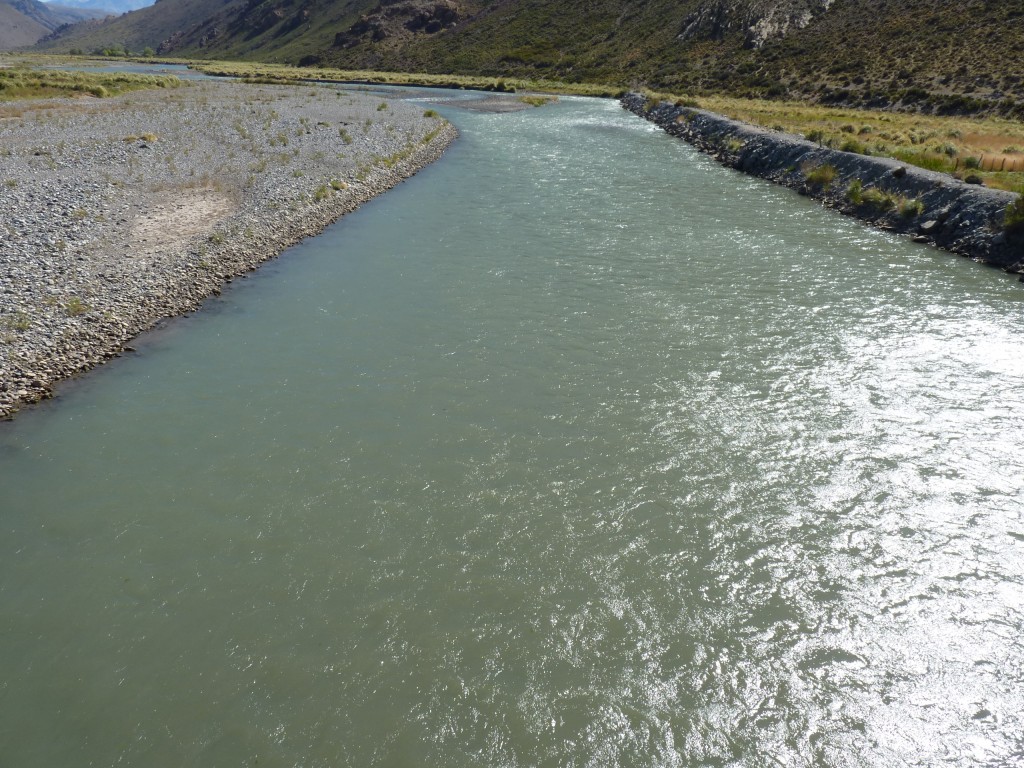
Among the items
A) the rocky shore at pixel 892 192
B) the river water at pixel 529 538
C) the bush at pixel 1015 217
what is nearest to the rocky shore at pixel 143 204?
the river water at pixel 529 538

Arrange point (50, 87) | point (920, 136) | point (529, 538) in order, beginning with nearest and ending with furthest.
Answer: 1. point (529, 538)
2. point (920, 136)
3. point (50, 87)

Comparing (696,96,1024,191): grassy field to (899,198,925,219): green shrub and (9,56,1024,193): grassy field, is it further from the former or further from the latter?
(899,198,925,219): green shrub

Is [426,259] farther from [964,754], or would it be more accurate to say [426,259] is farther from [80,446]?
[964,754]

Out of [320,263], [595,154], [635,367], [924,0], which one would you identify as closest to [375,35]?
[924,0]

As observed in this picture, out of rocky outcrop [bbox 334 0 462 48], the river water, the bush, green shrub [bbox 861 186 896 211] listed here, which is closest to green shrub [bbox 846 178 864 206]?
green shrub [bbox 861 186 896 211]

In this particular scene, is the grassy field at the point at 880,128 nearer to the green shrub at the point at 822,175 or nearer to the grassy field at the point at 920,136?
the grassy field at the point at 920,136

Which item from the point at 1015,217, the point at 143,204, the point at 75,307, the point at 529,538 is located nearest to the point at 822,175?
the point at 1015,217

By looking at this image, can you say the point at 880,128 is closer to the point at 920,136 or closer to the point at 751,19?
the point at 920,136
